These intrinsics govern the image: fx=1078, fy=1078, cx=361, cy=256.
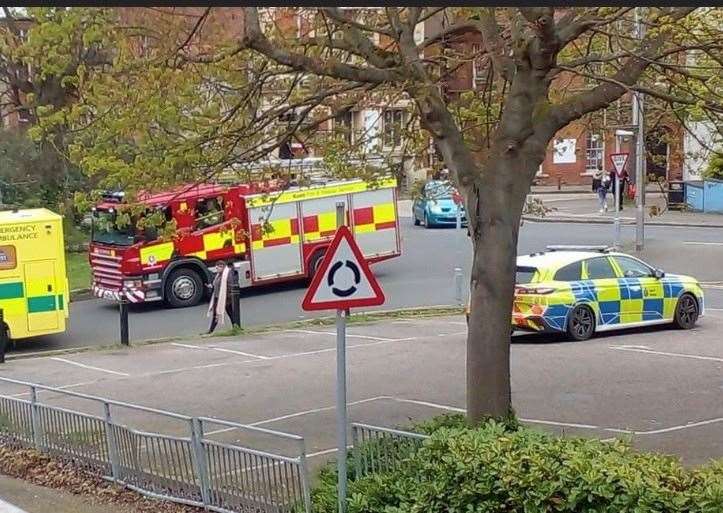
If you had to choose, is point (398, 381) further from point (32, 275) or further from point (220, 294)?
point (32, 275)

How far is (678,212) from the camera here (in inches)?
1714

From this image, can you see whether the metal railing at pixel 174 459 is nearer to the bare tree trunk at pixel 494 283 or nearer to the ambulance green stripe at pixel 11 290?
the bare tree trunk at pixel 494 283

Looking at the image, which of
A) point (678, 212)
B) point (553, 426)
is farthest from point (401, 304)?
point (678, 212)

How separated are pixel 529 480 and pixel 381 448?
1.70 metres

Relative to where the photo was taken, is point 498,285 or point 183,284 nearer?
point 498,285

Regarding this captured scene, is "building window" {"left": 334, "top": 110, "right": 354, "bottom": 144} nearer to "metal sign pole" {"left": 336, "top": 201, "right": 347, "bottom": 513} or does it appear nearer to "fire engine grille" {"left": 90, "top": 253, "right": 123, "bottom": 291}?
"metal sign pole" {"left": 336, "top": 201, "right": 347, "bottom": 513}

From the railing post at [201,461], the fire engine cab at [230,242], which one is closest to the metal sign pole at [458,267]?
the fire engine cab at [230,242]

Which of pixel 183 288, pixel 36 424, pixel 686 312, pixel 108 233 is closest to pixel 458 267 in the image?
pixel 183 288

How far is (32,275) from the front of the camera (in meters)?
20.6

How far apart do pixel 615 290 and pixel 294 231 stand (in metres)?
9.65

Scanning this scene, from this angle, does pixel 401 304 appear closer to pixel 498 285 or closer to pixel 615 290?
pixel 615 290

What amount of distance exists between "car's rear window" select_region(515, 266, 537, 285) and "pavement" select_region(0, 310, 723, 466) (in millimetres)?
1120

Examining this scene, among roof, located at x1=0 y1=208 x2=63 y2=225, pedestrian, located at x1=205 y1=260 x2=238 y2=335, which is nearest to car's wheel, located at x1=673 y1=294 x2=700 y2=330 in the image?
pedestrian, located at x1=205 y1=260 x2=238 y2=335

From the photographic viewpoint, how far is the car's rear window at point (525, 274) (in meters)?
18.0
